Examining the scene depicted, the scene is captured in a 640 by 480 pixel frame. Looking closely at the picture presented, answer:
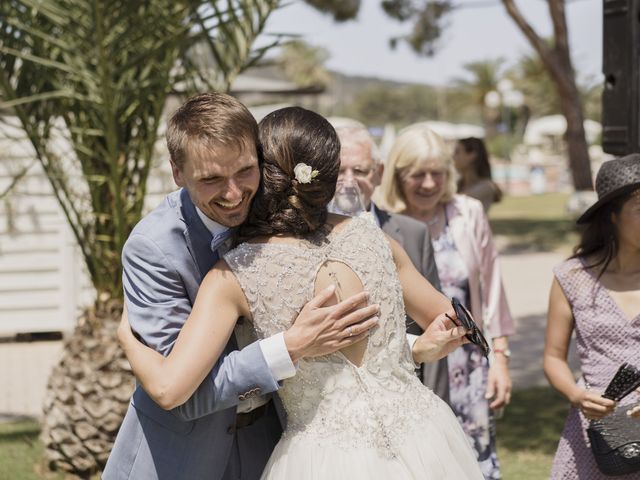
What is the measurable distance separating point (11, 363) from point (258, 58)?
5.31 meters

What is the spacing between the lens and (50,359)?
10125mm

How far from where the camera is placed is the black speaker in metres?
4.64

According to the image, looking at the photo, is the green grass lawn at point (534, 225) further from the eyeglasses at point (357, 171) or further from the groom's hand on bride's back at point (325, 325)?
the groom's hand on bride's back at point (325, 325)

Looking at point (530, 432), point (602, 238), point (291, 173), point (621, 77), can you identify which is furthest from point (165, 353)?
point (530, 432)

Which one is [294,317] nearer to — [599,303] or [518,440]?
[599,303]

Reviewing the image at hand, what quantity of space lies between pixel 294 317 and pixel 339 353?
Result: 151mm

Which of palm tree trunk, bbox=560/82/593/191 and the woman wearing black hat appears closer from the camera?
the woman wearing black hat

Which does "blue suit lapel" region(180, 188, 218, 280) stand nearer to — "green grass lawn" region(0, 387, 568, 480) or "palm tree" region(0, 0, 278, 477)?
"palm tree" region(0, 0, 278, 477)

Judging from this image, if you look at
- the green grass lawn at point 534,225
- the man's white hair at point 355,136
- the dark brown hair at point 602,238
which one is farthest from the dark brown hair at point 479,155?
the green grass lawn at point 534,225

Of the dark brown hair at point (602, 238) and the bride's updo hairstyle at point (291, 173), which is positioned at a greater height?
the bride's updo hairstyle at point (291, 173)

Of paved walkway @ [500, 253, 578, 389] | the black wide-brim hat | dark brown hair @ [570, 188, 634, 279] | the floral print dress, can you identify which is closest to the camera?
the black wide-brim hat

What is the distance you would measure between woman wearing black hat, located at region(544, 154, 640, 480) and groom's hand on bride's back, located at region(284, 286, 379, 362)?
4.21 ft

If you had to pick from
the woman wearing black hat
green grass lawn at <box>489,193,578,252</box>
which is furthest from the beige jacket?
green grass lawn at <box>489,193,578,252</box>

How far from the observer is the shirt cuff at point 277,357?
2.30 meters
